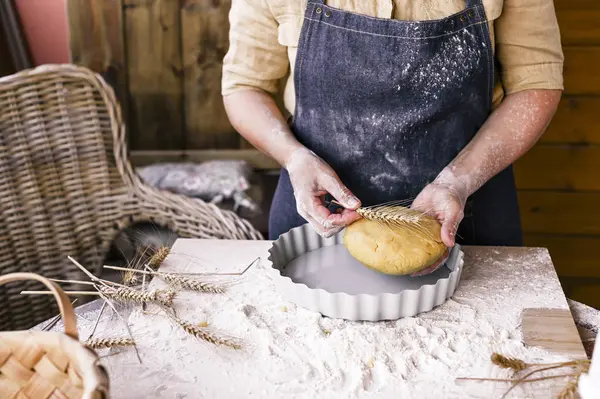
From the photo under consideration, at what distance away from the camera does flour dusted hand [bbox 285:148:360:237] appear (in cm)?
124

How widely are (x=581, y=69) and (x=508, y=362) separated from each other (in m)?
1.69

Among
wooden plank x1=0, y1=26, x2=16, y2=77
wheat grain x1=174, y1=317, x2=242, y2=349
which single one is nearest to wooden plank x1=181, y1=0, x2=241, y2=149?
wooden plank x1=0, y1=26, x2=16, y2=77

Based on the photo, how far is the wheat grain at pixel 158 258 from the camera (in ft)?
4.29

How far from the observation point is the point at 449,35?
55.1 inches

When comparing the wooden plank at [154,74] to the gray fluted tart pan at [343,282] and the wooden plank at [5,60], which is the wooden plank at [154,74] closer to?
the wooden plank at [5,60]

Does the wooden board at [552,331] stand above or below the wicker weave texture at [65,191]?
above

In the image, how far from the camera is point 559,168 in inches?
97.5

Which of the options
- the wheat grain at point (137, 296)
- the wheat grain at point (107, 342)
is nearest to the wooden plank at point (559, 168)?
the wheat grain at point (137, 296)

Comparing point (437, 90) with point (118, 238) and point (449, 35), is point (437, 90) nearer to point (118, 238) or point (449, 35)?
point (449, 35)

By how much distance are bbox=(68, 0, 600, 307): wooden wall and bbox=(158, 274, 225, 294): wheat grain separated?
1.61 metres

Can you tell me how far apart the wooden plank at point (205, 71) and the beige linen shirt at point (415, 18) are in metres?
1.17

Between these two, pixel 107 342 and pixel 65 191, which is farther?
pixel 65 191

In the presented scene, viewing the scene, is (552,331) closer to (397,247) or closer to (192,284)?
(397,247)

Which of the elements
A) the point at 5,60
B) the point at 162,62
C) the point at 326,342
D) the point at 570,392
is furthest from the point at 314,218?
the point at 5,60
